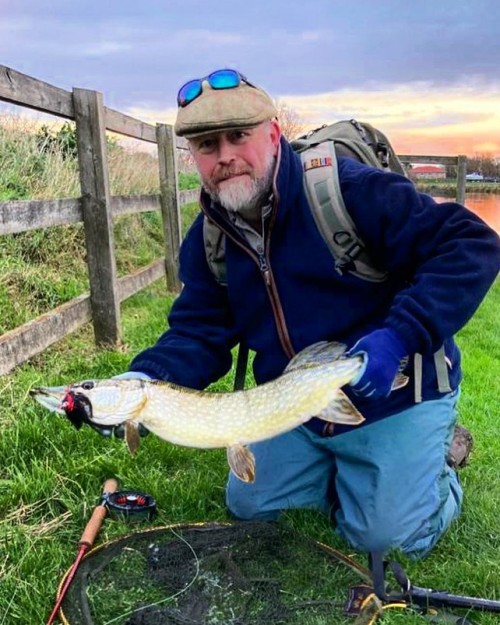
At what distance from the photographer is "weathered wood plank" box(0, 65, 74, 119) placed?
4551 mm

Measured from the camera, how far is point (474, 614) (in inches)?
107

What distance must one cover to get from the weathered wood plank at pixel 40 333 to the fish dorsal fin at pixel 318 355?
258 centimetres

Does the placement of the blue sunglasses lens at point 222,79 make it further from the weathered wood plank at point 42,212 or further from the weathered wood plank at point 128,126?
the weathered wood plank at point 128,126

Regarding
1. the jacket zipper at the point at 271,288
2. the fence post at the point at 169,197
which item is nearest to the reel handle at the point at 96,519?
the jacket zipper at the point at 271,288

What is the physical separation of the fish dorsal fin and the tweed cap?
3.21 ft

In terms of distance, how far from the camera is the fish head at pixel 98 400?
260 cm

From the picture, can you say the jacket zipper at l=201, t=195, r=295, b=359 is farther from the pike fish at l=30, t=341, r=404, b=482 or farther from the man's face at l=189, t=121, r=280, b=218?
the pike fish at l=30, t=341, r=404, b=482

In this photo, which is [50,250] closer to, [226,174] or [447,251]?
[226,174]

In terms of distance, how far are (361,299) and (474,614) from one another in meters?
1.36

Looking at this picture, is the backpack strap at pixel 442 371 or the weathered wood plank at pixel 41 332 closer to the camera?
the backpack strap at pixel 442 371

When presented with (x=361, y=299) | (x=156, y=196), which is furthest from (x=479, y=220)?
(x=156, y=196)

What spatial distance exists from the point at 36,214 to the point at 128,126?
2.88 metres

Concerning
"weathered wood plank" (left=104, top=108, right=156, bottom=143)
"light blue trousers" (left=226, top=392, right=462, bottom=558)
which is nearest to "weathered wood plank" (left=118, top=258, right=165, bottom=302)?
"weathered wood plank" (left=104, top=108, right=156, bottom=143)

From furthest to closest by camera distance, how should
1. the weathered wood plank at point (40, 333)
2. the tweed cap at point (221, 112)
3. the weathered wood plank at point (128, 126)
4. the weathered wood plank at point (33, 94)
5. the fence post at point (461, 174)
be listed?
the fence post at point (461, 174)
the weathered wood plank at point (128, 126)
the weathered wood plank at point (40, 333)
the weathered wood plank at point (33, 94)
the tweed cap at point (221, 112)
